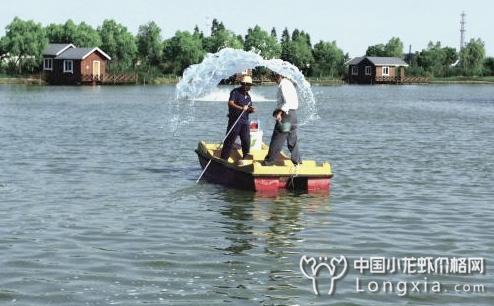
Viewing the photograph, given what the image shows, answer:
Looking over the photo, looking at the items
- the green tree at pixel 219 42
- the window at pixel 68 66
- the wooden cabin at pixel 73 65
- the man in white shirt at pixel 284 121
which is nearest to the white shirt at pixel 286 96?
the man in white shirt at pixel 284 121

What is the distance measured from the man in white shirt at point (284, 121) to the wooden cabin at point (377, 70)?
12258cm

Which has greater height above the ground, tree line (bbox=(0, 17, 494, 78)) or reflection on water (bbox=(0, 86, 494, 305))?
tree line (bbox=(0, 17, 494, 78))

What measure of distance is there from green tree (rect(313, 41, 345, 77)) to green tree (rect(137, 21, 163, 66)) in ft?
101

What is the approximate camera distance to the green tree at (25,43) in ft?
349

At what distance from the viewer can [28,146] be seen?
28188 mm

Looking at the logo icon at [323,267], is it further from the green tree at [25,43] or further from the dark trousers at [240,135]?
the green tree at [25,43]

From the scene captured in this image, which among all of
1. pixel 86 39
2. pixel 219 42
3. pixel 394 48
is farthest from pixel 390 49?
pixel 86 39

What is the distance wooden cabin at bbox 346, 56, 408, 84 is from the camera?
458 ft

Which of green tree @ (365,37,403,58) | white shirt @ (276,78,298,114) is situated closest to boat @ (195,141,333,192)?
white shirt @ (276,78,298,114)

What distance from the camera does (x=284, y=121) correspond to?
17.5 meters

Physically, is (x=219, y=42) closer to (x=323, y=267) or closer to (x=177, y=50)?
(x=177, y=50)

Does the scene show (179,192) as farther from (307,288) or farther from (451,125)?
(451,125)

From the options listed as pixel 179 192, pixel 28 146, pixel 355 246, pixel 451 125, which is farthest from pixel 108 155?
pixel 451 125

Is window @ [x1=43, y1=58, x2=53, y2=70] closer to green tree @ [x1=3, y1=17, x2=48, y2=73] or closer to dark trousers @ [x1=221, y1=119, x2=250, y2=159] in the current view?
green tree @ [x1=3, y1=17, x2=48, y2=73]
